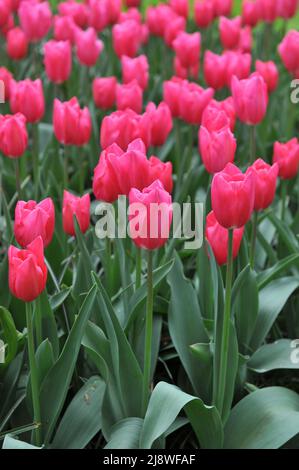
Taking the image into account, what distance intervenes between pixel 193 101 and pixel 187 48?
70 cm

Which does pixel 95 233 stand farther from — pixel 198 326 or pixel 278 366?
pixel 278 366

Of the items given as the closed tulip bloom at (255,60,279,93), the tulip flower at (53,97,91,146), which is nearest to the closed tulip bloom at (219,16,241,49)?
the closed tulip bloom at (255,60,279,93)

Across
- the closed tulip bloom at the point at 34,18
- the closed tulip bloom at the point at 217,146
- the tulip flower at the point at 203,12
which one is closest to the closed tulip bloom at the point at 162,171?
the closed tulip bloom at the point at 217,146

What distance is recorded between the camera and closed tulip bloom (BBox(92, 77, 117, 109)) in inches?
114

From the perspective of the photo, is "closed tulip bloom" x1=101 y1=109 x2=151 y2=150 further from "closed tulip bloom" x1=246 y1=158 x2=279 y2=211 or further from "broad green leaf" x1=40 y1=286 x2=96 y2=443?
"broad green leaf" x1=40 y1=286 x2=96 y2=443

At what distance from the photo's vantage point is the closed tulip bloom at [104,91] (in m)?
2.89

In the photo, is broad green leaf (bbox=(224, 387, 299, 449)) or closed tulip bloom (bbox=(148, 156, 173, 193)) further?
closed tulip bloom (bbox=(148, 156, 173, 193))

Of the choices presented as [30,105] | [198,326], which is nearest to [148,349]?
[198,326]

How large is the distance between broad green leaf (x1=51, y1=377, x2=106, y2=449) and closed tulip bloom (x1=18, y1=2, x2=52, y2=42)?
1.91 metres

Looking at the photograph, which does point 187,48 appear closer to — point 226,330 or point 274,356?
point 274,356

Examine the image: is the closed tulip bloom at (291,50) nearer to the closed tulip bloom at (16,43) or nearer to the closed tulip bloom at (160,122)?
the closed tulip bloom at (160,122)

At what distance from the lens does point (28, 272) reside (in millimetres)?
1595

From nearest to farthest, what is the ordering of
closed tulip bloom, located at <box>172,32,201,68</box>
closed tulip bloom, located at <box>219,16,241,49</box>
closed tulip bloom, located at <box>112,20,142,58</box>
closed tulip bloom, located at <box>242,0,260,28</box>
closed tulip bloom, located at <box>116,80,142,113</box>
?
1. closed tulip bloom, located at <box>116,80,142,113</box>
2. closed tulip bloom, located at <box>172,32,201,68</box>
3. closed tulip bloom, located at <box>112,20,142,58</box>
4. closed tulip bloom, located at <box>219,16,241,49</box>
5. closed tulip bloom, located at <box>242,0,260,28</box>

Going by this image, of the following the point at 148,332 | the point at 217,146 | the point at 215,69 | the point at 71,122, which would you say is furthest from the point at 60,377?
the point at 215,69
